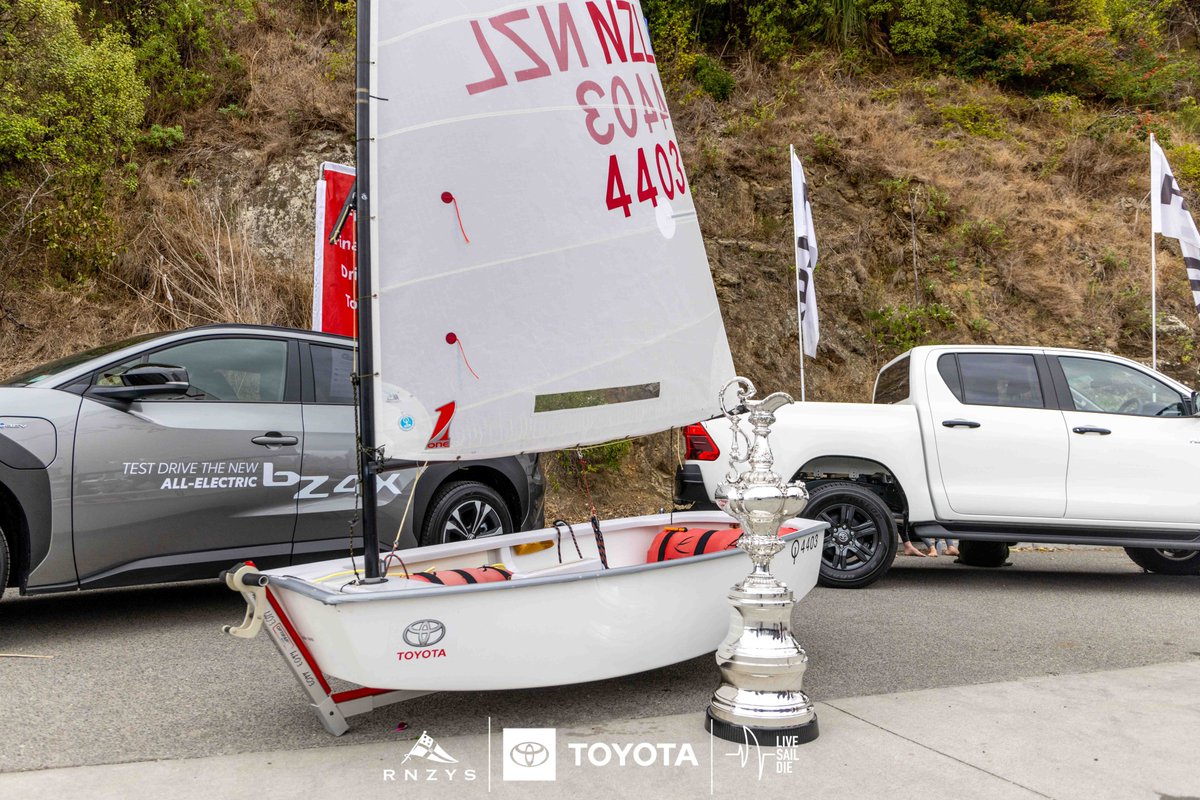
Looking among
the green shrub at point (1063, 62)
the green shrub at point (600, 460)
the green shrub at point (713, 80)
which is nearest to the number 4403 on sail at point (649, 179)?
the green shrub at point (600, 460)

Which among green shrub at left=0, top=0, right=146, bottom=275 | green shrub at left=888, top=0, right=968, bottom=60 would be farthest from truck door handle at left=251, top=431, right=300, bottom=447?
green shrub at left=888, top=0, right=968, bottom=60

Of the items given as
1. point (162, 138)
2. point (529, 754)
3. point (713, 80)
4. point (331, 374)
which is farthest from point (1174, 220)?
point (162, 138)

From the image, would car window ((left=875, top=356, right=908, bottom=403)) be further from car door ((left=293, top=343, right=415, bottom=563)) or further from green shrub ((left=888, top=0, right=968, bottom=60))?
green shrub ((left=888, top=0, right=968, bottom=60))

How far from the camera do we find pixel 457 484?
687cm

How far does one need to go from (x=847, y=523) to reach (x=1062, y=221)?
13073 mm

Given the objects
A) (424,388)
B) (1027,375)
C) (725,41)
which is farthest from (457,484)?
(725,41)

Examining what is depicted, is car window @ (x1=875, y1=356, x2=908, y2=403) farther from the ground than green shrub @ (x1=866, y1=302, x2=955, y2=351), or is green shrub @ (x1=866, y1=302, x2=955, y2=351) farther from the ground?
green shrub @ (x1=866, y1=302, x2=955, y2=351)

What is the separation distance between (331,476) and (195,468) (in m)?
0.85

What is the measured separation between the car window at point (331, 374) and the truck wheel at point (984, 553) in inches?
230

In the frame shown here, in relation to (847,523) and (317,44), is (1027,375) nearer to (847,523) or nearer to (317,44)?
(847,523)

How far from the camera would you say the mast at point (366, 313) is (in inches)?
164

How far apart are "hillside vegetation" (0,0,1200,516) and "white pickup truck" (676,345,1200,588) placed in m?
5.30

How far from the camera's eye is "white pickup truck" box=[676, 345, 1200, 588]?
7.45 metres

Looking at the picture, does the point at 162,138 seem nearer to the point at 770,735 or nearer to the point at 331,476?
the point at 331,476
